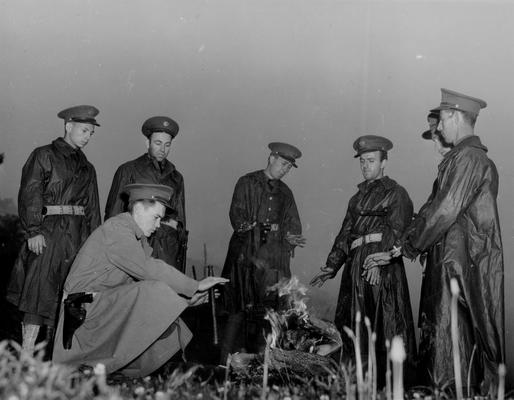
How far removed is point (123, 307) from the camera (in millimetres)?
5012

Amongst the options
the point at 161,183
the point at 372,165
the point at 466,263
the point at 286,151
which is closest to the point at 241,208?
the point at 286,151

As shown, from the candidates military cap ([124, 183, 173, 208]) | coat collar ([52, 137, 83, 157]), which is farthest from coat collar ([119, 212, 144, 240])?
coat collar ([52, 137, 83, 157])

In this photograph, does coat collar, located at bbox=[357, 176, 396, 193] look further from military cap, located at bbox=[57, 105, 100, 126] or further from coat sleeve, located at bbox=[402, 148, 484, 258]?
military cap, located at bbox=[57, 105, 100, 126]

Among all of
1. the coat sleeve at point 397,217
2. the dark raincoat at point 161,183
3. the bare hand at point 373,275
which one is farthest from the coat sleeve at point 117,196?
the coat sleeve at point 397,217

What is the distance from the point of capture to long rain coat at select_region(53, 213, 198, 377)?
4973 millimetres

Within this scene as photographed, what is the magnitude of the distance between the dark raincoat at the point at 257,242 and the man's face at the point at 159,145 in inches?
48.4

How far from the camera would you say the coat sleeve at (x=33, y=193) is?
6.67m

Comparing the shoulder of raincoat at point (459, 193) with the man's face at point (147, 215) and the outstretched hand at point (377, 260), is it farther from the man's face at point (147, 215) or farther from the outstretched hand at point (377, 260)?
the man's face at point (147, 215)

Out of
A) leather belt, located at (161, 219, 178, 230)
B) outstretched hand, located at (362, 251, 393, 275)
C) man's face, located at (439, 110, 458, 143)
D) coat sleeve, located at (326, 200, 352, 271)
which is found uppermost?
man's face, located at (439, 110, 458, 143)

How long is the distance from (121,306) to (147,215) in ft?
2.70

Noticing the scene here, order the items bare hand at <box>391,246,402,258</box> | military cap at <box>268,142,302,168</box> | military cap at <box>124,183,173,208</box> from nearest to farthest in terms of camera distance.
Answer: military cap at <box>124,183,173,208</box> < bare hand at <box>391,246,402,258</box> < military cap at <box>268,142,302,168</box>

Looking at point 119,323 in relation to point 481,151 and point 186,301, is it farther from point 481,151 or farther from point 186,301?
point 481,151

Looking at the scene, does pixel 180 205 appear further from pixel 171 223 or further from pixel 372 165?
pixel 372 165

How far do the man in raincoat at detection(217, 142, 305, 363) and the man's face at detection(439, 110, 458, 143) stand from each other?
10.9 feet
